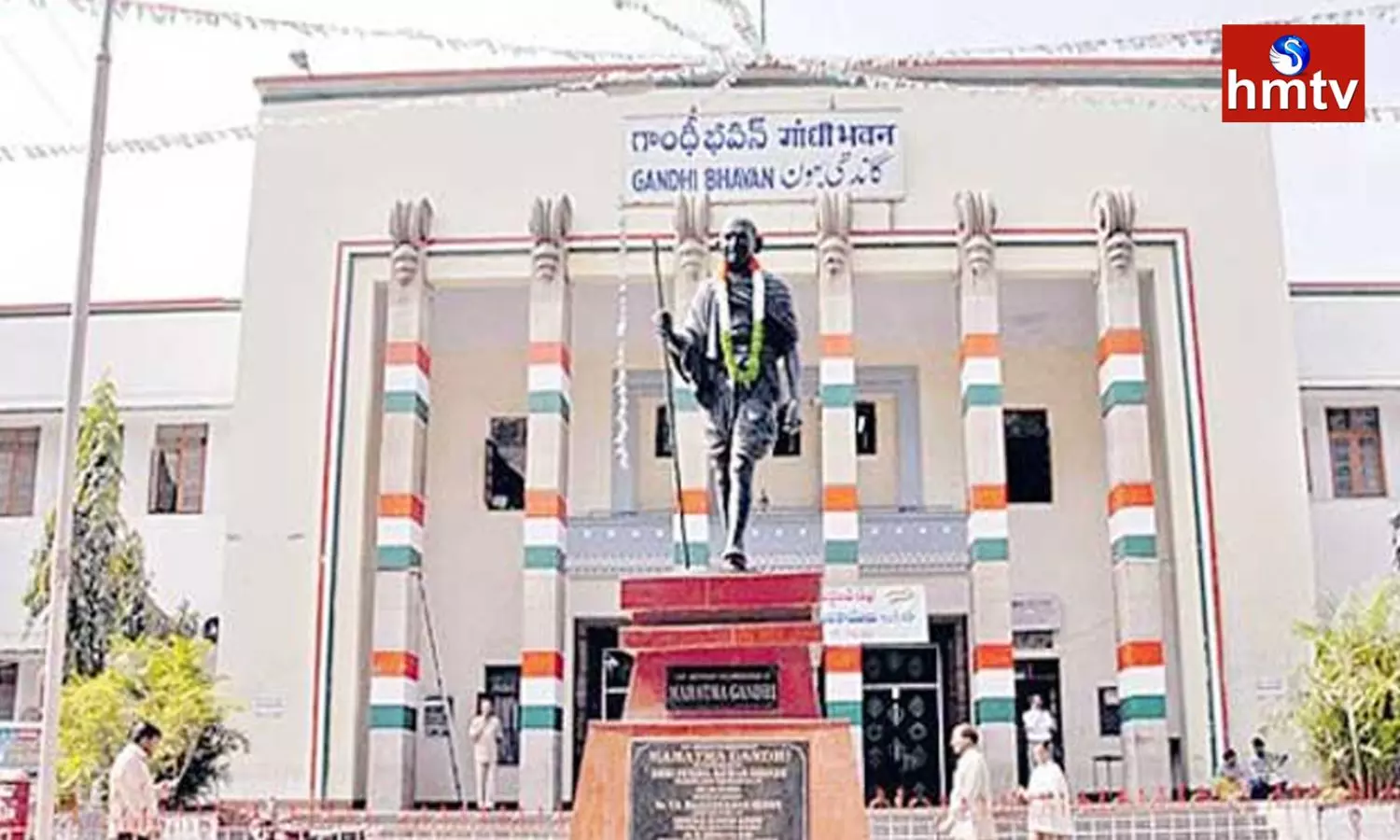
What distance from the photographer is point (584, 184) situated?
2034cm

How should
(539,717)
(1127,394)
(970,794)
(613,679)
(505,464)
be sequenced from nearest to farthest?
(970,794)
(539,717)
(1127,394)
(613,679)
(505,464)

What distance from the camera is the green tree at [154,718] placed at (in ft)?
52.7

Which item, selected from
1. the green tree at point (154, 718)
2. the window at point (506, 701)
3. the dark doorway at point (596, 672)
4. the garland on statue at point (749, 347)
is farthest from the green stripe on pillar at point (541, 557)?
the garland on statue at point (749, 347)

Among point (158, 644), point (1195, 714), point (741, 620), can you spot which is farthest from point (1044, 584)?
point (741, 620)

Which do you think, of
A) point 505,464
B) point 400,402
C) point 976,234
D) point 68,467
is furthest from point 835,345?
point 68,467

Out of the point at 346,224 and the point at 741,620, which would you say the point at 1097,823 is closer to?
the point at 741,620

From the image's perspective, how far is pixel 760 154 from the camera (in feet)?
66.7

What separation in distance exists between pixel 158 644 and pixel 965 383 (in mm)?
9461

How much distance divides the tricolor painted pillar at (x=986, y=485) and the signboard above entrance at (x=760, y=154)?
1179 millimetres

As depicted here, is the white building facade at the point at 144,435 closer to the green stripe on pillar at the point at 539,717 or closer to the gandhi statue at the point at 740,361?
the green stripe on pillar at the point at 539,717

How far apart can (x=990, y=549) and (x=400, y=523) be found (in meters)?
6.72

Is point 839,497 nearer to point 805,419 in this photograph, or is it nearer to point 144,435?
point 805,419

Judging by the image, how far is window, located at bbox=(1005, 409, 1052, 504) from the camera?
2228 centimetres

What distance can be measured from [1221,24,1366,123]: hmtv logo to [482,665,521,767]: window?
12.1 meters
